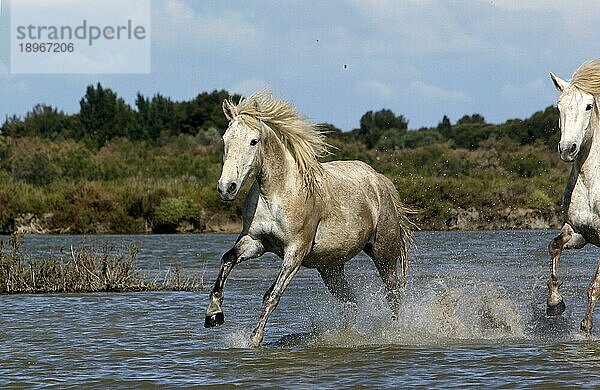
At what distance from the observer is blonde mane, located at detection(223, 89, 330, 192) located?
8984 millimetres

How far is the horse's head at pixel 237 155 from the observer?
26.8 feet

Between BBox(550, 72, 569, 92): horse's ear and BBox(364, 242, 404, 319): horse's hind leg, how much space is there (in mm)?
2391

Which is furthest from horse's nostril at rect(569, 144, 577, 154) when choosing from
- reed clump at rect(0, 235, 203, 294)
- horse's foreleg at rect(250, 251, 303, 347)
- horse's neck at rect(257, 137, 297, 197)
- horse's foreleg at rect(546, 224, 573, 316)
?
reed clump at rect(0, 235, 203, 294)

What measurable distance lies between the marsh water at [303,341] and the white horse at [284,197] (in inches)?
27.4

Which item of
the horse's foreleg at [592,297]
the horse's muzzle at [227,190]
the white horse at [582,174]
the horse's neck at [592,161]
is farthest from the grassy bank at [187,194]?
the horse's muzzle at [227,190]

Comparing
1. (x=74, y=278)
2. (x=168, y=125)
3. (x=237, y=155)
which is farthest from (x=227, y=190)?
(x=168, y=125)

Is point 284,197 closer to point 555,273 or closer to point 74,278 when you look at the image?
point 555,273

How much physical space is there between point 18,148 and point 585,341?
1603 inches

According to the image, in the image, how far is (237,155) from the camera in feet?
27.7

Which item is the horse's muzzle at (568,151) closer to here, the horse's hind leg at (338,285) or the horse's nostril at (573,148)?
the horse's nostril at (573,148)

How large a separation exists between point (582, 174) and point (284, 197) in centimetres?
268

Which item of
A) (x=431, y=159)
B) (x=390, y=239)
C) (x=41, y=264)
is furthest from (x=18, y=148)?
(x=390, y=239)

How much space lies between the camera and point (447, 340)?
9.66 m

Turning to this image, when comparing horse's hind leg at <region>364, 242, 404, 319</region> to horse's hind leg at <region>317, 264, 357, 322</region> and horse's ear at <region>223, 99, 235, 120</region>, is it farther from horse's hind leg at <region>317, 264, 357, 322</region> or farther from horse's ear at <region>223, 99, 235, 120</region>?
horse's ear at <region>223, 99, 235, 120</region>
